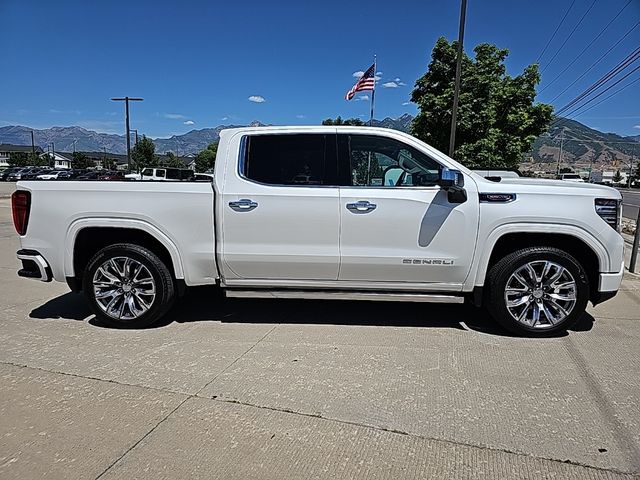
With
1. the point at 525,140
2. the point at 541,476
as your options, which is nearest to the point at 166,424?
the point at 541,476

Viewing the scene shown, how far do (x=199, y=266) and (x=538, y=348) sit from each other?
3.23m

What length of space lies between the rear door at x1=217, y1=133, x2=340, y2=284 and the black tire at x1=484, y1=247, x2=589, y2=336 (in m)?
1.49

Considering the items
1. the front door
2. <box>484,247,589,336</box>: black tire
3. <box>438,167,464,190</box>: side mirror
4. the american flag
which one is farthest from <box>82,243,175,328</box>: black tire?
the american flag

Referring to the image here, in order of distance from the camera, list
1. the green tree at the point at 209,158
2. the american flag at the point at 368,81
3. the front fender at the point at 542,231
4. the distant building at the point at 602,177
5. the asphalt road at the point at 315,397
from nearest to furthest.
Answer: the asphalt road at the point at 315,397 → the front fender at the point at 542,231 → the green tree at the point at 209,158 → the american flag at the point at 368,81 → the distant building at the point at 602,177

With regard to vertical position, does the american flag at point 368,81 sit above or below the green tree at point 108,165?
above

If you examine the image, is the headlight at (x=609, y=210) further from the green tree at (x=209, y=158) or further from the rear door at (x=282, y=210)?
the green tree at (x=209, y=158)

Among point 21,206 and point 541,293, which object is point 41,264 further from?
point 541,293

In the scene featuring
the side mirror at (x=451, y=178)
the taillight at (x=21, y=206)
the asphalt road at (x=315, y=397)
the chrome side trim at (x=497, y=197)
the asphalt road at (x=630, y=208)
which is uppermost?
the side mirror at (x=451, y=178)

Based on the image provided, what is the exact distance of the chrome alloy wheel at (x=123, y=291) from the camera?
4633 millimetres

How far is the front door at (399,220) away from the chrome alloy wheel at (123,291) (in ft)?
6.45

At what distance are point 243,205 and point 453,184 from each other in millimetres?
1910

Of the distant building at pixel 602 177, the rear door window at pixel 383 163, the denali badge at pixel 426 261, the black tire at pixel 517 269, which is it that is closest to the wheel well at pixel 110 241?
the rear door window at pixel 383 163

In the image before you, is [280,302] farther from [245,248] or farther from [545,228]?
[545,228]

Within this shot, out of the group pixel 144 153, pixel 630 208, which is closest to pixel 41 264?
pixel 630 208
